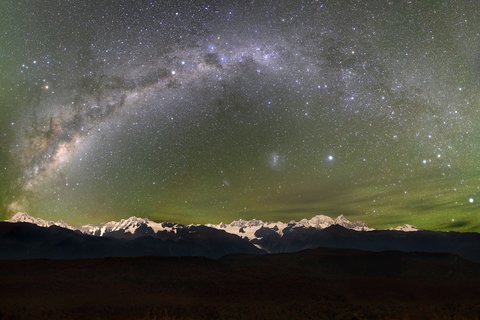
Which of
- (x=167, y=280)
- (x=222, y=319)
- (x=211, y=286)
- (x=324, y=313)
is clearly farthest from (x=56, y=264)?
(x=324, y=313)

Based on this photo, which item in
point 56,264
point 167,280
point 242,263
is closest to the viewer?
point 167,280

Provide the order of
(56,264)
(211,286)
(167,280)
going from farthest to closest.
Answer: (56,264)
(167,280)
(211,286)

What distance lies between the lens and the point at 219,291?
57281 mm

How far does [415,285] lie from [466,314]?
27.1m

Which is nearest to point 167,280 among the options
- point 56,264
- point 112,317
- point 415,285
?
point 56,264

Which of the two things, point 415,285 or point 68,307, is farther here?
point 415,285

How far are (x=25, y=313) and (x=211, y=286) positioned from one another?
2746 centimetres

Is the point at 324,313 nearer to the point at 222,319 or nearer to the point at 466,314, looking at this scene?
the point at 222,319

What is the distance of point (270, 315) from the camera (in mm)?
41312

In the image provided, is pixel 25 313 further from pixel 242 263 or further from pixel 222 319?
pixel 242 263

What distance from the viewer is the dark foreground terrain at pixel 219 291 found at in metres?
41.5

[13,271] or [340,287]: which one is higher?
[13,271]

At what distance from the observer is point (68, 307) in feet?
139

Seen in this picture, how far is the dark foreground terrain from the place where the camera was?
4154cm
